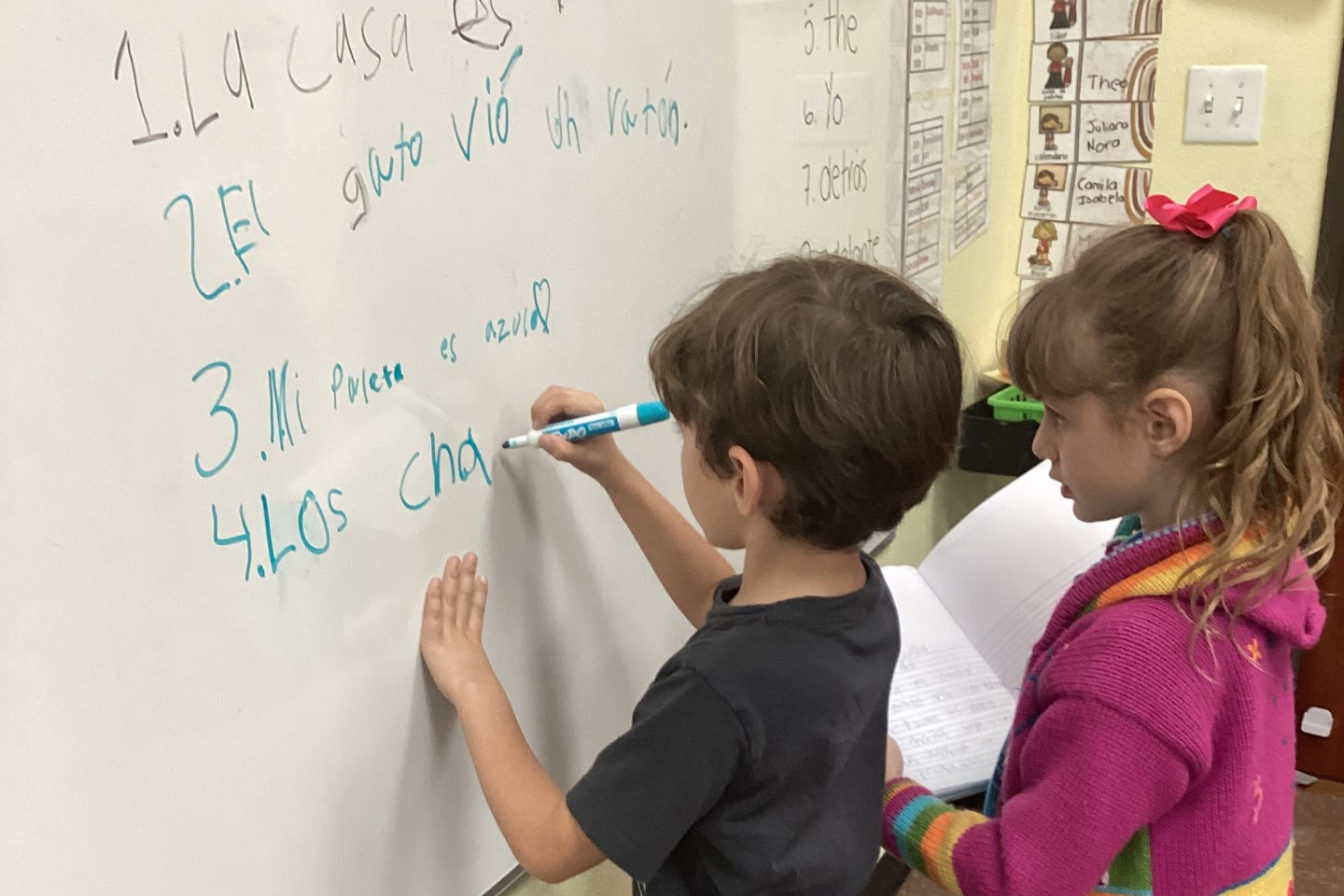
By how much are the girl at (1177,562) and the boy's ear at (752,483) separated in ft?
0.82

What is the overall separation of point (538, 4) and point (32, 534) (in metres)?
0.43

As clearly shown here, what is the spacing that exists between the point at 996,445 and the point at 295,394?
1.21 meters

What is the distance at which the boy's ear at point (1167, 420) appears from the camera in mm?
761

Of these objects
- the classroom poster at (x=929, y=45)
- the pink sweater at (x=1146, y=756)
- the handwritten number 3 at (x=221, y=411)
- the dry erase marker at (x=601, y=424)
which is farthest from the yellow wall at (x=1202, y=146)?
the handwritten number 3 at (x=221, y=411)

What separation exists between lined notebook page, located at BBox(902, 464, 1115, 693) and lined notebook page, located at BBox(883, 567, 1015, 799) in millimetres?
21

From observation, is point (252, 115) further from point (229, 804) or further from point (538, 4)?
point (229, 804)

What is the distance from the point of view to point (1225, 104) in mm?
1648

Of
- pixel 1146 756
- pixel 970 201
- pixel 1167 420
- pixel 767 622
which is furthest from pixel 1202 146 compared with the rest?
pixel 767 622

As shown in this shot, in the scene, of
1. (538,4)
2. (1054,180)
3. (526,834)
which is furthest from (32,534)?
(1054,180)

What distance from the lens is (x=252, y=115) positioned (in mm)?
559

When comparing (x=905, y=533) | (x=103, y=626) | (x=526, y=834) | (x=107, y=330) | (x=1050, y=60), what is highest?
(x=1050, y=60)

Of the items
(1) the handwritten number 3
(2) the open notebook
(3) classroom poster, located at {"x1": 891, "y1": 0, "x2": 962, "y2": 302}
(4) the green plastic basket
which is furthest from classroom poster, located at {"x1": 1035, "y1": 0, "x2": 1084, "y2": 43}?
(1) the handwritten number 3

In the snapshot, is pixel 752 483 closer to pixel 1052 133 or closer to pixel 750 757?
pixel 750 757

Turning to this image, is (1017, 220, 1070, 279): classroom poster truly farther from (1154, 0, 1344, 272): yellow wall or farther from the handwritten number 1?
the handwritten number 1
